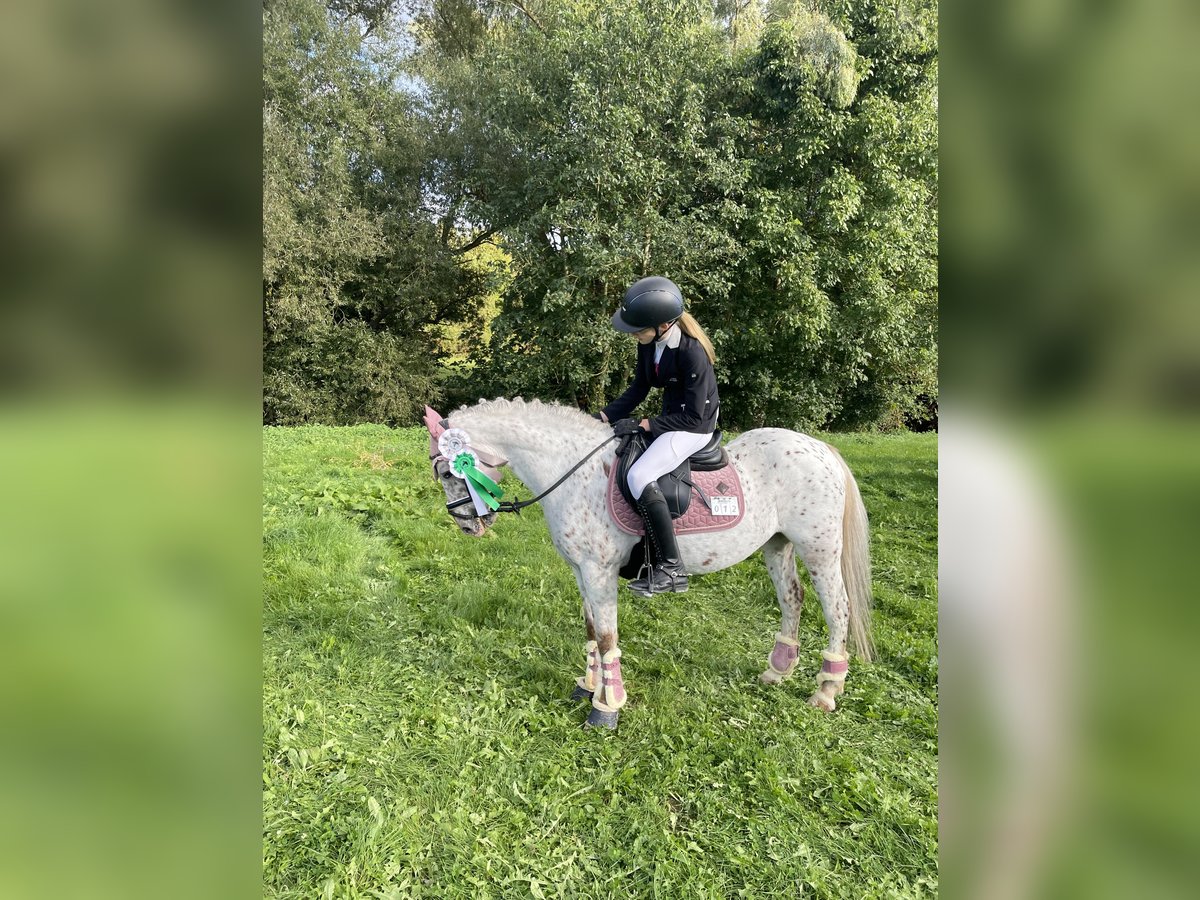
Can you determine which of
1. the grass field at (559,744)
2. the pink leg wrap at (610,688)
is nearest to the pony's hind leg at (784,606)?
the grass field at (559,744)

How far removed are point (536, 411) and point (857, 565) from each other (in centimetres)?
222

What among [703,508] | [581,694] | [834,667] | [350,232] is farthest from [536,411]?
[350,232]

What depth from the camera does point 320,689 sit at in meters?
3.83

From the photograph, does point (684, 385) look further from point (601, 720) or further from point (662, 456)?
point (601, 720)

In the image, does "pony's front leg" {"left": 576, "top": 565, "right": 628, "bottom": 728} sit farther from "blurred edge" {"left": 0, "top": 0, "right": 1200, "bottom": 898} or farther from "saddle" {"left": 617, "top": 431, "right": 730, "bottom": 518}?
"blurred edge" {"left": 0, "top": 0, "right": 1200, "bottom": 898}

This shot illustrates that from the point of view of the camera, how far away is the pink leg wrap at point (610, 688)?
3.59m

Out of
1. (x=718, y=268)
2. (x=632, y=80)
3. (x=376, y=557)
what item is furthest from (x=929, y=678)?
(x=632, y=80)

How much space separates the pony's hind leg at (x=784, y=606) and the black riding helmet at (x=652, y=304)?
70.8 inches

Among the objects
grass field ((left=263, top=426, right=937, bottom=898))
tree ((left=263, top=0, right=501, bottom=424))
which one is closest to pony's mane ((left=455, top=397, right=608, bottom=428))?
grass field ((left=263, top=426, right=937, bottom=898))

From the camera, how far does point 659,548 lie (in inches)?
136

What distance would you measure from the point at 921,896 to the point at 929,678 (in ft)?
6.06
